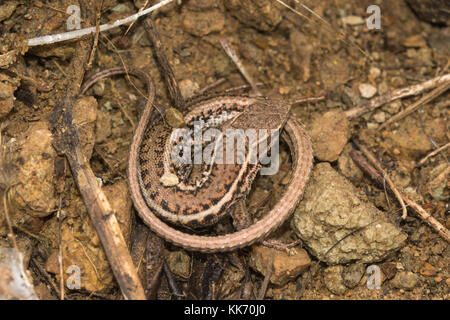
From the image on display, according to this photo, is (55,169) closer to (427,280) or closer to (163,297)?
(163,297)

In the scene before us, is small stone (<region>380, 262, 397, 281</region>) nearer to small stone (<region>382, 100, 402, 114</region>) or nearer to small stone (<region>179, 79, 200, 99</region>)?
small stone (<region>382, 100, 402, 114</region>)

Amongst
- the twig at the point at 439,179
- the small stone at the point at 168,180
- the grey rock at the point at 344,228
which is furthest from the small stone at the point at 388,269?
the small stone at the point at 168,180

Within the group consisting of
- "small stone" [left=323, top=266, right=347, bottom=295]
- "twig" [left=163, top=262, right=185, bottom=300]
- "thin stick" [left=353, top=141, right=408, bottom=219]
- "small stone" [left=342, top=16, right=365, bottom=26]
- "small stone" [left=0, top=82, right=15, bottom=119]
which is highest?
"small stone" [left=0, top=82, right=15, bottom=119]

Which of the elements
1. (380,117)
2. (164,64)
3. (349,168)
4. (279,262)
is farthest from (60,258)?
(380,117)

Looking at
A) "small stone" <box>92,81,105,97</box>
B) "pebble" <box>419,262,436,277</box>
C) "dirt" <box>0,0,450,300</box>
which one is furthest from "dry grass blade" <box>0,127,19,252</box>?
"pebble" <box>419,262,436,277</box>

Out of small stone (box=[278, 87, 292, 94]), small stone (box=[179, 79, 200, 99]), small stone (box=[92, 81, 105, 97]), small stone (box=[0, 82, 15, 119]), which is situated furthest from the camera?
small stone (box=[278, 87, 292, 94])

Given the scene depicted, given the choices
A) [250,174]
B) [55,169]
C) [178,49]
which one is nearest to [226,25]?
[178,49]
